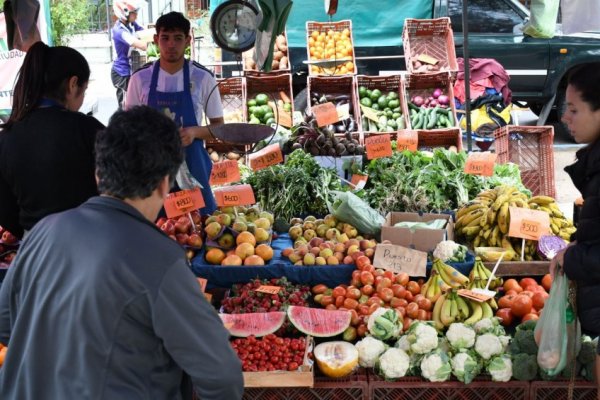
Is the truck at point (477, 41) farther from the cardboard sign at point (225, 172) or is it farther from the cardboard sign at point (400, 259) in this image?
the cardboard sign at point (400, 259)

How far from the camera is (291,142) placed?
5.59 metres

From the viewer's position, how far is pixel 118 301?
1.46 metres

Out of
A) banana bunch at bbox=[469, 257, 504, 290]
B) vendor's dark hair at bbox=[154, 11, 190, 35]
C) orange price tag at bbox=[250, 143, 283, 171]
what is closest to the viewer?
banana bunch at bbox=[469, 257, 504, 290]

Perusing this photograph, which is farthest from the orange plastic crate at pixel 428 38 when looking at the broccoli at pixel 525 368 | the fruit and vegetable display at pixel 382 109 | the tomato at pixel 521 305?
the broccoli at pixel 525 368

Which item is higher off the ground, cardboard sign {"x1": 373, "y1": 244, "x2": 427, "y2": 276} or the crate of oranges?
the crate of oranges

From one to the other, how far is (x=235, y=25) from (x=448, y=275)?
186 centimetres

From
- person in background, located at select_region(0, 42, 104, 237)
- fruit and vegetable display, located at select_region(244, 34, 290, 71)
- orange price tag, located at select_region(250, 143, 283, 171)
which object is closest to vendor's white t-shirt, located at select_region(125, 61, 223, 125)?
orange price tag, located at select_region(250, 143, 283, 171)

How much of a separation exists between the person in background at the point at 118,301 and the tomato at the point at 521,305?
1.99 meters

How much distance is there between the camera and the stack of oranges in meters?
7.71

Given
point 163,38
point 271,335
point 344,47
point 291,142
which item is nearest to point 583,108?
point 271,335

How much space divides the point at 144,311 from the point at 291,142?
419 centimetres

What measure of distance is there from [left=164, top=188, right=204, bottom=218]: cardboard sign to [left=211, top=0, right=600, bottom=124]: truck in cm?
556

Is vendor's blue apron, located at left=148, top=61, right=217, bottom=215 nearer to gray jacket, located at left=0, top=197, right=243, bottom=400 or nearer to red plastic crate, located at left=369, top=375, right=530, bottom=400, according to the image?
red plastic crate, located at left=369, top=375, right=530, bottom=400

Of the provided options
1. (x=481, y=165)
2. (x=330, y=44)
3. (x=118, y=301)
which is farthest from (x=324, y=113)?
(x=118, y=301)
